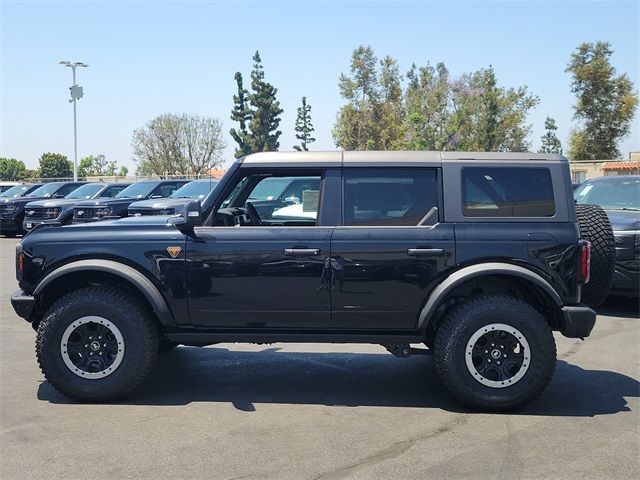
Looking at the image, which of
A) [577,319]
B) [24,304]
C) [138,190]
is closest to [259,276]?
[24,304]

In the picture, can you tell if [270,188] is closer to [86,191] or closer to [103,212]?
[103,212]

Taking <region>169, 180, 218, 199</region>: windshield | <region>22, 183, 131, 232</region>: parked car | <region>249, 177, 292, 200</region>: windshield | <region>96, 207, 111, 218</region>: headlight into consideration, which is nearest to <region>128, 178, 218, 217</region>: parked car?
<region>169, 180, 218, 199</region>: windshield

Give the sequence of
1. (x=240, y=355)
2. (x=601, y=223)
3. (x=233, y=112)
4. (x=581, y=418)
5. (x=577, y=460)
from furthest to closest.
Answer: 1. (x=233, y=112)
2. (x=240, y=355)
3. (x=601, y=223)
4. (x=581, y=418)
5. (x=577, y=460)

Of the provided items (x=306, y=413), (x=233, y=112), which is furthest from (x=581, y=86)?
(x=306, y=413)

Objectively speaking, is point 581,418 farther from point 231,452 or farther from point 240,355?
point 240,355

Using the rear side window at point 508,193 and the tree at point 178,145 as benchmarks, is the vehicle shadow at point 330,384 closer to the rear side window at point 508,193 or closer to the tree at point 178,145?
the rear side window at point 508,193

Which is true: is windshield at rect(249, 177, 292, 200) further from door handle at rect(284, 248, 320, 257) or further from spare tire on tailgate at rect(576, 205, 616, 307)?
spare tire on tailgate at rect(576, 205, 616, 307)

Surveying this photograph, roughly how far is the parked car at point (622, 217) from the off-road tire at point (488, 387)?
3545mm

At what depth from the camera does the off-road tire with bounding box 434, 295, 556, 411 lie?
16.5 feet

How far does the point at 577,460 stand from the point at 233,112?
6423 cm

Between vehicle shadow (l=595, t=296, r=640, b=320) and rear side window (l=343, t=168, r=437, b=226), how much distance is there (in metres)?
4.75

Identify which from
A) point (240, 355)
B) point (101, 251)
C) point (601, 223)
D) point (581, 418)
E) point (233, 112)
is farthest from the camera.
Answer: point (233, 112)

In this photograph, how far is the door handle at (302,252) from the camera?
514cm

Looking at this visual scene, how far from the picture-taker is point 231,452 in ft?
14.0
